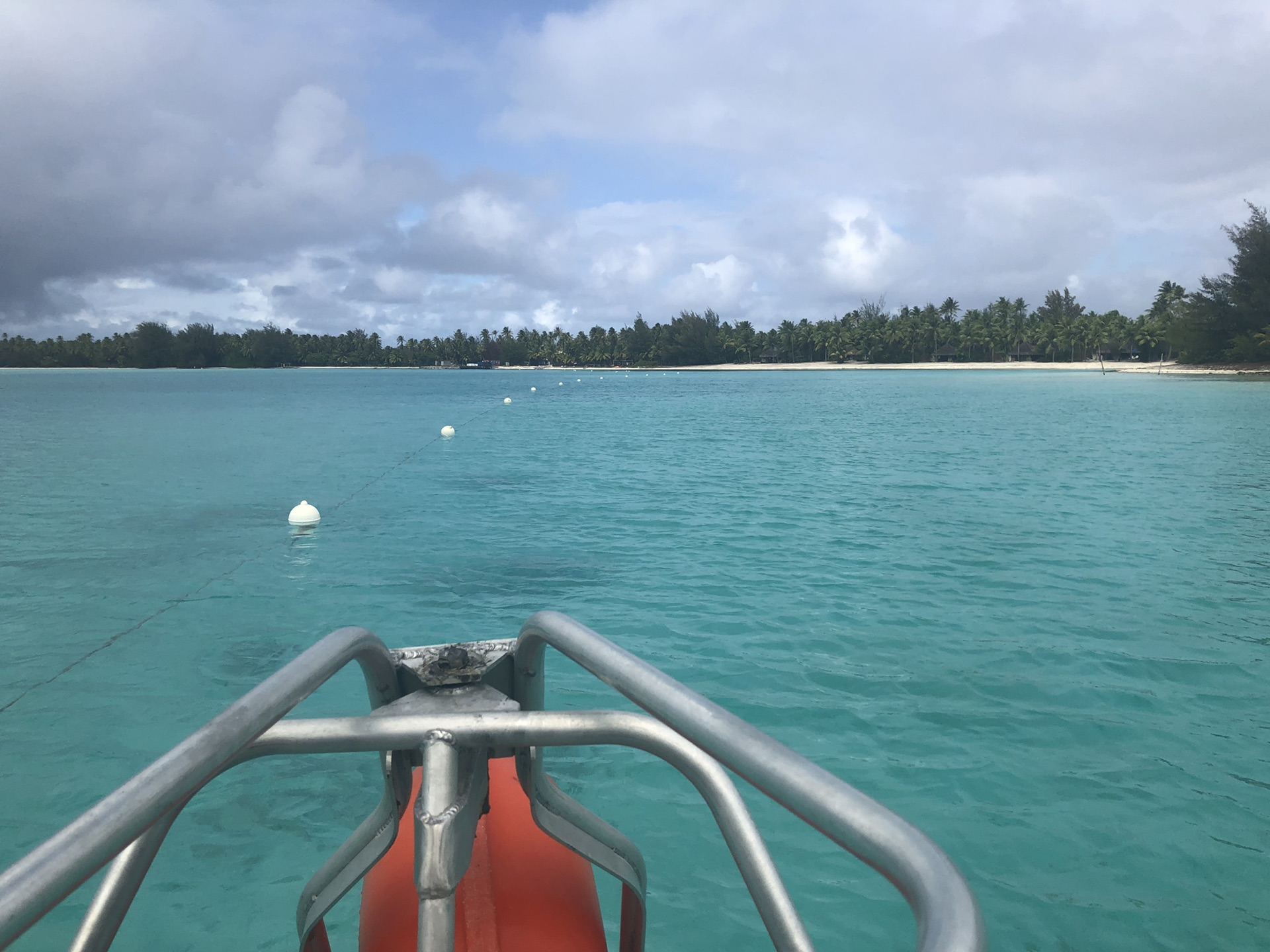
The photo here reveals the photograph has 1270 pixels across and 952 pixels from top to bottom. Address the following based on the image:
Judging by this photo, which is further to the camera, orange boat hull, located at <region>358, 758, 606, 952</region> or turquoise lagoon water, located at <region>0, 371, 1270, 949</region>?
turquoise lagoon water, located at <region>0, 371, 1270, 949</region>

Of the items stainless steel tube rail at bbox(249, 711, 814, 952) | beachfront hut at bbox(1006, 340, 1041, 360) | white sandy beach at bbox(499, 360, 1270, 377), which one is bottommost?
stainless steel tube rail at bbox(249, 711, 814, 952)

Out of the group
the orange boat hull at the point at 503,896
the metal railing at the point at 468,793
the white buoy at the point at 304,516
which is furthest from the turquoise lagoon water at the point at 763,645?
the orange boat hull at the point at 503,896

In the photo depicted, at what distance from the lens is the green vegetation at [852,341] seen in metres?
61.8

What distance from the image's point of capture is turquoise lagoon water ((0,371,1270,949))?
13.7ft

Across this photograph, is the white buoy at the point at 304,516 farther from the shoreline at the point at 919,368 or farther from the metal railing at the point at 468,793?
the shoreline at the point at 919,368

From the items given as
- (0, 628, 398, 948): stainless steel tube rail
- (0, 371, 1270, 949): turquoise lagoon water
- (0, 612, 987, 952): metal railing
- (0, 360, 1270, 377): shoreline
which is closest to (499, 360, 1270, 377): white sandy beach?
Answer: (0, 360, 1270, 377): shoreline

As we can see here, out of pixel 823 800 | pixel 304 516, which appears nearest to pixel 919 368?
pixel 304 516

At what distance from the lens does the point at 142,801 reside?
1.06m

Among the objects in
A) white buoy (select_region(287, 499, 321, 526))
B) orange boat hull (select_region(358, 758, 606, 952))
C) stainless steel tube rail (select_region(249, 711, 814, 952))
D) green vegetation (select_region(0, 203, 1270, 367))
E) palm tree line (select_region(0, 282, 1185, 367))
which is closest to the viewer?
stainless steel tube rail (select_region(249, 711, 814, 952))

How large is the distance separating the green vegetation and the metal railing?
70.5m

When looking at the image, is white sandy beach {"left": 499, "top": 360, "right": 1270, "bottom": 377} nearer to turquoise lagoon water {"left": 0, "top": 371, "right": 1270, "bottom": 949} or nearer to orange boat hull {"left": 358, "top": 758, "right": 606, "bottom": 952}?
turquoise lagoon water {"left": 0, "top": 371, "right": 1270, "bottom": 949}

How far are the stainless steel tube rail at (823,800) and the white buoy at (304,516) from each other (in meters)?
11.9

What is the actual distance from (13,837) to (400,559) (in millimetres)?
6023

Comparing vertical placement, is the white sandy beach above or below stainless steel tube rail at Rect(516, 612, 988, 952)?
above
